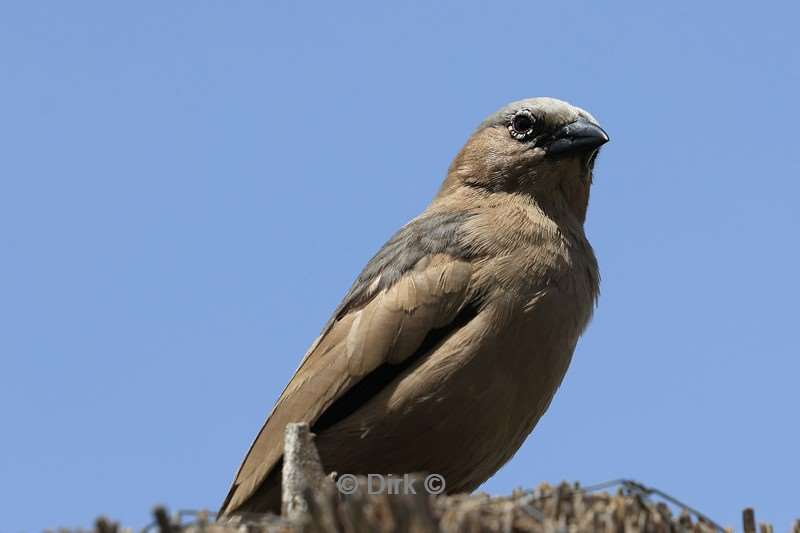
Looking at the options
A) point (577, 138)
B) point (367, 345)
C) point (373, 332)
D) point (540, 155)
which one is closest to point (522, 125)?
point (540, 155)

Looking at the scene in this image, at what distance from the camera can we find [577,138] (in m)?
9.21

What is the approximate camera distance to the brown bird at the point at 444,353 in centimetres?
745

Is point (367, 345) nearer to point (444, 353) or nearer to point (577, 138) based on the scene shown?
point (444, 353)

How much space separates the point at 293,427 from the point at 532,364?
276 cm

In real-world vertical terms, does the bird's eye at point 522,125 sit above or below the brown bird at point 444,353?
above

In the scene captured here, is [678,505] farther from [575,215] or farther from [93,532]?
[575,215]

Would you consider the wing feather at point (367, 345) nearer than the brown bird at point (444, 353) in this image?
No

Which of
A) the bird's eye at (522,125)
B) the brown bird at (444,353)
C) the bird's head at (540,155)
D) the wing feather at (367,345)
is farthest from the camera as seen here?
the bird's eye at (522,125)

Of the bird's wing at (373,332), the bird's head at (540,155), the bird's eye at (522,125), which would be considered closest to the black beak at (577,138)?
the bird's head at (540,155)

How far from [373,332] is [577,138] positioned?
2448 millimetres

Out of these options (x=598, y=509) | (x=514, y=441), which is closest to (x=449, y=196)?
(x=514, y=441)

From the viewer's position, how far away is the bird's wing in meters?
7.73

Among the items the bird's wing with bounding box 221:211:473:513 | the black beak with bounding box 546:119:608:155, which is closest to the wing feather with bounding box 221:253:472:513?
the bird's wing with bounding box 221:211:473:513

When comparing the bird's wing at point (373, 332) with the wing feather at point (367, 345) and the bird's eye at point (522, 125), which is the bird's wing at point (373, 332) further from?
the bird's eye at point (522, 125)
